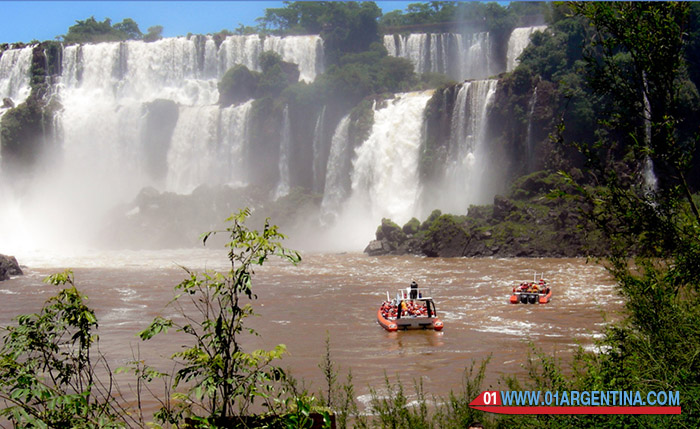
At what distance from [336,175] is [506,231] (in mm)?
16590

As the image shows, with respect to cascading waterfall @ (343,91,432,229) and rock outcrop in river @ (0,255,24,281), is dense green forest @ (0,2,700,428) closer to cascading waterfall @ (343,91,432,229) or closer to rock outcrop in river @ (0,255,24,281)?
rock outcrop in river @ (0,255,24,281)

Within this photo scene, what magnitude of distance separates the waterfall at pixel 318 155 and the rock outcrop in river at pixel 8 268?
80.7 ft

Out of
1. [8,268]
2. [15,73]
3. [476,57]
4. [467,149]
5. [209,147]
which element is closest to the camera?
[8,268]

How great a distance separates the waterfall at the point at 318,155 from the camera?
50.1 meters

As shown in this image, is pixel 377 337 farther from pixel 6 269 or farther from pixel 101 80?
pixel 101 80

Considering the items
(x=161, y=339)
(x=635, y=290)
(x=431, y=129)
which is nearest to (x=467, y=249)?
(x=431, y=129)

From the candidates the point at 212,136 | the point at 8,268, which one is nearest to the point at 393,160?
the point at 212,136

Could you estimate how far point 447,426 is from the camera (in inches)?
251

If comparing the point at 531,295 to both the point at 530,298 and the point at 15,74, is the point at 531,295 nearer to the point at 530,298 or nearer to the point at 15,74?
the point at 530,298

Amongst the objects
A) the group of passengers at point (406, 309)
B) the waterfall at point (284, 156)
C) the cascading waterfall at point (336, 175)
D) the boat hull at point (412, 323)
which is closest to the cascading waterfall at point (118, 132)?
the waterfall at point (284, 156)

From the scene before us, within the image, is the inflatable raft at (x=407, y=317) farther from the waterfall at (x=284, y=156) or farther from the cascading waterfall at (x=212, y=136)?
the waterfall at (x=284, y=156)

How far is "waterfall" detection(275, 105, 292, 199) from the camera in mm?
51344

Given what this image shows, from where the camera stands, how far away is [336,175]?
48.0m

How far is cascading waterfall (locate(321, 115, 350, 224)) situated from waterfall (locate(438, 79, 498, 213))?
790 centimetres
